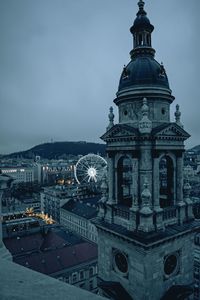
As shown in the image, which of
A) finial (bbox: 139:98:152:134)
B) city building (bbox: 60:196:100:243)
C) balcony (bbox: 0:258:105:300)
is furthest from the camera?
city building (bbox: 60:196:100:243)

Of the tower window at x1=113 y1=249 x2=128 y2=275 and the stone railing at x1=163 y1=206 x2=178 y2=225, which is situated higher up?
the stone railing at x1=163 y1=206 x2=178 y2=225

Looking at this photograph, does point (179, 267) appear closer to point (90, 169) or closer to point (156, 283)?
point (156, 283)

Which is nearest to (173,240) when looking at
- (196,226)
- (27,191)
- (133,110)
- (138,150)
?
(196,226)

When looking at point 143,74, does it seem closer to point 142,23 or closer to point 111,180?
point 142,23

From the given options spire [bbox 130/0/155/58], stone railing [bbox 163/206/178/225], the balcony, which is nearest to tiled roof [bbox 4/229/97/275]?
stone railing [bbox 163/206/178/225]

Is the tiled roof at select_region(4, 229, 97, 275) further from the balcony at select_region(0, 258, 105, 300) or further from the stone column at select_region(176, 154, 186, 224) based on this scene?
the balcony at select_region(0, 258, 105, 300)

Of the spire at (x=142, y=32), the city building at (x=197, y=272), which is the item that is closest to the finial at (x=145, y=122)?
the spire at (x=142, y=32)

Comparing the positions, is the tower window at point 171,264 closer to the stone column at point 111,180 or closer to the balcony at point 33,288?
the stone column at point 111,180

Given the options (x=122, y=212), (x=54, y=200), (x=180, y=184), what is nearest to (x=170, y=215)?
(x=180, y=184)

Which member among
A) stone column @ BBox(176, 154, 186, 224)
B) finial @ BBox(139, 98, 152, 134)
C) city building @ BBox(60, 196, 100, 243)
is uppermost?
finial @ BBox(139, 98, 152, 134)
